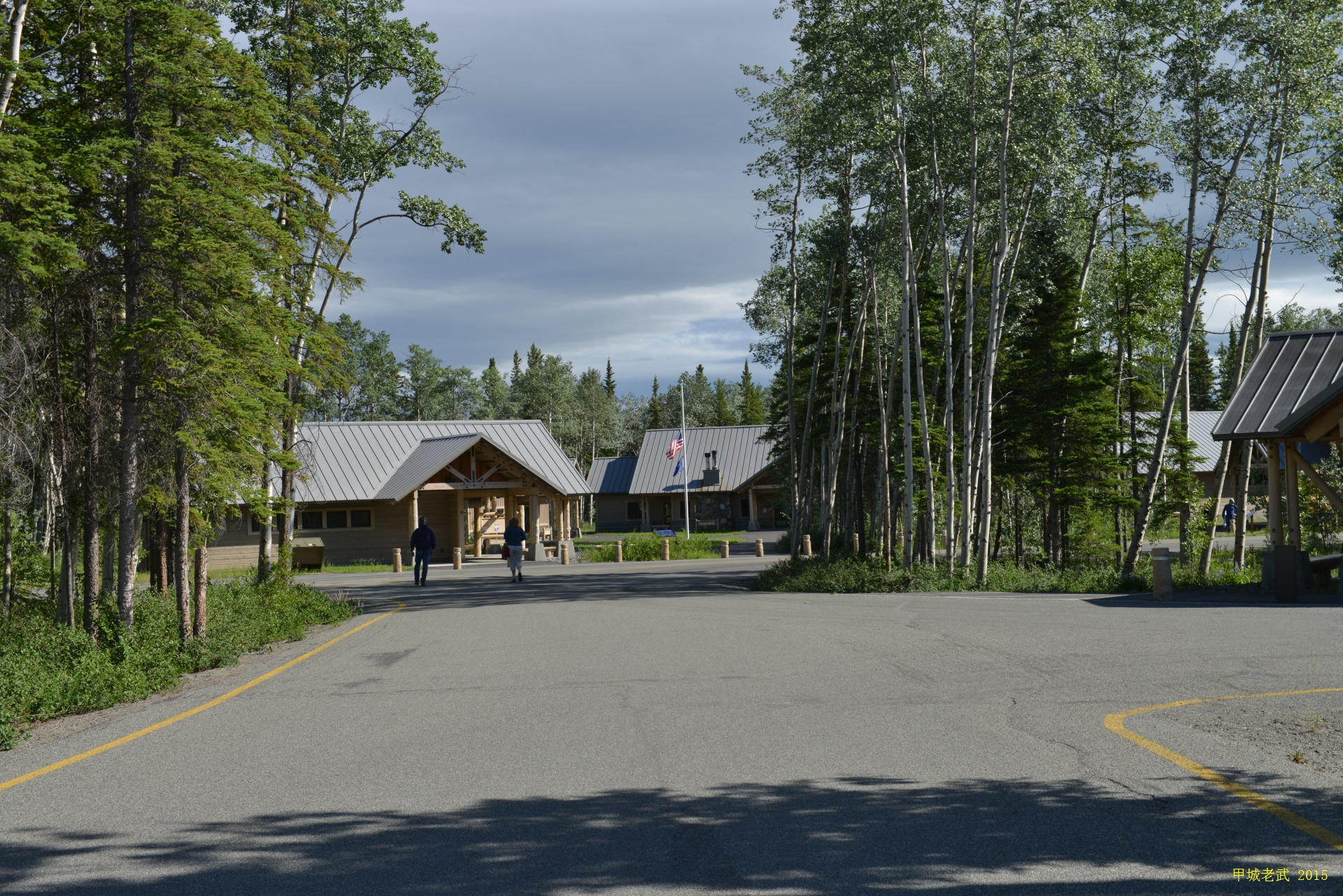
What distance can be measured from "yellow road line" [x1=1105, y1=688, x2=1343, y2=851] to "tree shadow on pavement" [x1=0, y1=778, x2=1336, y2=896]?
0.33ft

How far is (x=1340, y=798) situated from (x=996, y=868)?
2.39 metres

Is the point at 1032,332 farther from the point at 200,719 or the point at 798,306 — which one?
the point at 200,719

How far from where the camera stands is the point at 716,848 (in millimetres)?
5004

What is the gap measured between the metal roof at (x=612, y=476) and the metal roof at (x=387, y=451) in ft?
53.1

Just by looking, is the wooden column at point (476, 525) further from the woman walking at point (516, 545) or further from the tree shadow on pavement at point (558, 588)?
the woman walking at point (516, 545)

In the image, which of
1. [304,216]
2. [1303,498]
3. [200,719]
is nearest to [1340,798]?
[200,719]

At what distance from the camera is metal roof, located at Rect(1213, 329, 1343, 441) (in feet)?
64.5

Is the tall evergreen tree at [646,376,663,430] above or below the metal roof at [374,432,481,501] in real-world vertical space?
above

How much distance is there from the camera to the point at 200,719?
28.8 ft

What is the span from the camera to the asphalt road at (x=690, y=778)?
4703 millimetres

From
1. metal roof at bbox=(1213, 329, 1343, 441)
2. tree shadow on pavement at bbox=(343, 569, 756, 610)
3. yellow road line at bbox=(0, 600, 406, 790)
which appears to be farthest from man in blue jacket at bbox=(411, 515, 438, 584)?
metal roof at bbox=(1213, 329, 1343, 441)

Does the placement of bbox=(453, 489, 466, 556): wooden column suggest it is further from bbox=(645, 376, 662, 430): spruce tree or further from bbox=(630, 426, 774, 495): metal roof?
bbox=(645, 376, 662, 430): spruce tree

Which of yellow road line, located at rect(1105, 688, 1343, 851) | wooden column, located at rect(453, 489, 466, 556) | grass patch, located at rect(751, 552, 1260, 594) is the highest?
wooden column, located at rect(453, 489, 466, 556)

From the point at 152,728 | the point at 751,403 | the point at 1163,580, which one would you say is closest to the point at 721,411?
the point at 751,403
